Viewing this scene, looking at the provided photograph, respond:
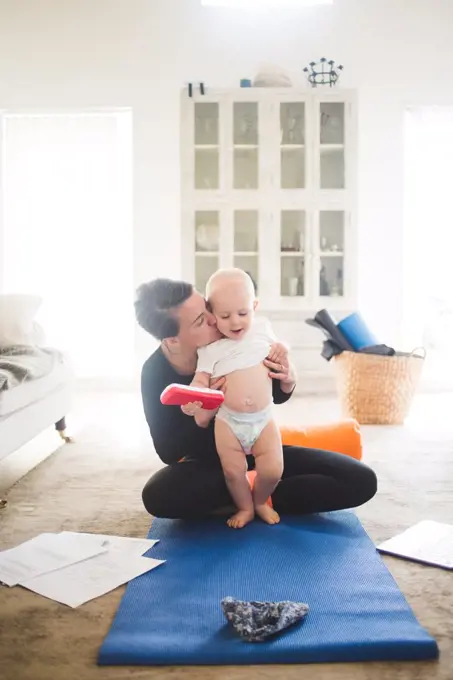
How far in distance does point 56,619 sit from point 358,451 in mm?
1283

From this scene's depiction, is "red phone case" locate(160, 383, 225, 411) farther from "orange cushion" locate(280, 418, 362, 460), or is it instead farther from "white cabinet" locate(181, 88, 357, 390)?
"white cabinet" locate(181, 88, 357, 390)

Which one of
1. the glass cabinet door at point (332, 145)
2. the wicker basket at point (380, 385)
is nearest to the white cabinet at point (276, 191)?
the glass cabinet door at point (332, 145)

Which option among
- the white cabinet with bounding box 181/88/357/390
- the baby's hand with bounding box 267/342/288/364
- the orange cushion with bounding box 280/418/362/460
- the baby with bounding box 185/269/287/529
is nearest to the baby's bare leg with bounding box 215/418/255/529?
the baby with bounding box 185/269/287/529

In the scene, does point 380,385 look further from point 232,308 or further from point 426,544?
point 232,308

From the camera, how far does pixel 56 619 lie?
5.31ft

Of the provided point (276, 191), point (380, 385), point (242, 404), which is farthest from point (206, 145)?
point (242, 404)

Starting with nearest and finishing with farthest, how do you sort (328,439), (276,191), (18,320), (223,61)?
(328,439)
(18,320)
(276,191)
(223,61)

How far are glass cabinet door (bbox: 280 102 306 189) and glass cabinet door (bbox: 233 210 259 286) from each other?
286 millimetres

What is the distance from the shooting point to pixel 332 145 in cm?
484

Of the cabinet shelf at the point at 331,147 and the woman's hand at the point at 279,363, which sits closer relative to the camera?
the woman's hand at the point at 279,363

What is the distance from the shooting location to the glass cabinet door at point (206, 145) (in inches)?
192

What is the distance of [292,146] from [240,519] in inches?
129

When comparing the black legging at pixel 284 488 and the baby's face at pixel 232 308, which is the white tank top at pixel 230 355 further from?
the black legging at pixel 284 488

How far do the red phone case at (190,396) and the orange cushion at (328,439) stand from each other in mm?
678
